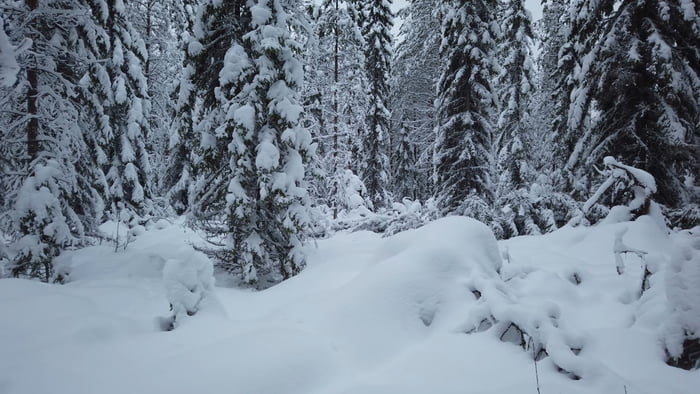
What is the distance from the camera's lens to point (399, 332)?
12.2 ft

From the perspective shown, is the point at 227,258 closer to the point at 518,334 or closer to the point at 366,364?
the point at 366,364

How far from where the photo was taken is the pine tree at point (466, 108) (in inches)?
471

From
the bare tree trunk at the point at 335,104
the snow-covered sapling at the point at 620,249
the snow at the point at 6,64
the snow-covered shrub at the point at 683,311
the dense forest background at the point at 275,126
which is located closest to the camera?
the snow-covered shrub at the point at 683,311

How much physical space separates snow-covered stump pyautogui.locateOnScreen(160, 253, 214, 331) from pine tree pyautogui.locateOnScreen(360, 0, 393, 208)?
18373 mm

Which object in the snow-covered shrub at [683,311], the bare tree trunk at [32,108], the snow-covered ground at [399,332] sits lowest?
the snow-covered ground at [399,332]

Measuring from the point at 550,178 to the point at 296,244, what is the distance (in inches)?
652

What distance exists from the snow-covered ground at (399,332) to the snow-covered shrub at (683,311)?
0.8 inches

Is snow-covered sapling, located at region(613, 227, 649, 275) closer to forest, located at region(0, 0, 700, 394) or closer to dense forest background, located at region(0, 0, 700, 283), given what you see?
forest, located at region(0, 0, 700, 394)

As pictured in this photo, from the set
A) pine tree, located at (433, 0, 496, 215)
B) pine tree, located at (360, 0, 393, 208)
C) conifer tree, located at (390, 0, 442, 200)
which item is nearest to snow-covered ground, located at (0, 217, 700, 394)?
pine tree, located at (433, 0, 496, 215)

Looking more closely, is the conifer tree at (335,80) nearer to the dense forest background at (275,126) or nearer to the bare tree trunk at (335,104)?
the bare tree trunk at (335,104)

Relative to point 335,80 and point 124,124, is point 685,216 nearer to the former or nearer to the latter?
point 335,80

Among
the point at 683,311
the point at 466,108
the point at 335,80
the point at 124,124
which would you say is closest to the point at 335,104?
the point at 335,80

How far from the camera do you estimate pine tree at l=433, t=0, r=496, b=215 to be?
471 inches

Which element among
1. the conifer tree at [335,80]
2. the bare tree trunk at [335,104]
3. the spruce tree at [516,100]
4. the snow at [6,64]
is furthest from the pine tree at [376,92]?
the snow at [6,64]
